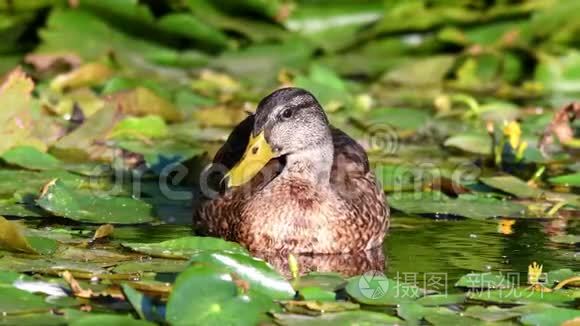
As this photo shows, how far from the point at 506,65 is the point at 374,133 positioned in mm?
3332

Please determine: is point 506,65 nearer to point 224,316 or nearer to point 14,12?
point 14,12

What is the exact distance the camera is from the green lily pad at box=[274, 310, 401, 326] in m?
5.75

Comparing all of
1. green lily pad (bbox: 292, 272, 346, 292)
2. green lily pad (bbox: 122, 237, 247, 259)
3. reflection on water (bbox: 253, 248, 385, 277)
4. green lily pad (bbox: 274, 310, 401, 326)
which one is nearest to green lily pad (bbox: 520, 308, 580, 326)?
green lily pad (bbox: 274, 310, 401, 326)

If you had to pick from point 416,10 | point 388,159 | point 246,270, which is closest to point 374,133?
point 388,159

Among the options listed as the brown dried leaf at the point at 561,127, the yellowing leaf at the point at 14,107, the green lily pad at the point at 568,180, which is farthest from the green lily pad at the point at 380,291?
the brown dried leaf at the point at 561,127

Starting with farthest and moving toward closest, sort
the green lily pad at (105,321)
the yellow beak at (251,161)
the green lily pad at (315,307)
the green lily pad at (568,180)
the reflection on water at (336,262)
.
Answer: the green lily pad at (568,180)
the yellow beak at (251,161)
the reflection on water at (336,262)
the green lily pad at (315,307)
the green lily pad at (105,321)

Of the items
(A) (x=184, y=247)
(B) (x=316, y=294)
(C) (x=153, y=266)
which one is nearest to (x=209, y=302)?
(B) (x=316, y=294)

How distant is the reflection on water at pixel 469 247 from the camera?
23.5 feet

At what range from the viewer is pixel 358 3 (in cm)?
1392

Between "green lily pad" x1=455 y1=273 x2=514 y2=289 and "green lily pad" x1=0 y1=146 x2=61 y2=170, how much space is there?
3519 mm

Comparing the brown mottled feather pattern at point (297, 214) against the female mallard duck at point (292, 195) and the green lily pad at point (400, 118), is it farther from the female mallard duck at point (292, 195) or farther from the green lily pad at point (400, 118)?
the green lily pad at point (400, 118)

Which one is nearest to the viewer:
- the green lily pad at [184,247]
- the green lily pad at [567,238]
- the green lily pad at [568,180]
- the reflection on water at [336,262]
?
the green lily pad at [184,247]

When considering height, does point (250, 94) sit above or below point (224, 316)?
above

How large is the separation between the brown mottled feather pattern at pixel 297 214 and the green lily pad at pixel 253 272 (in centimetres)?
140
